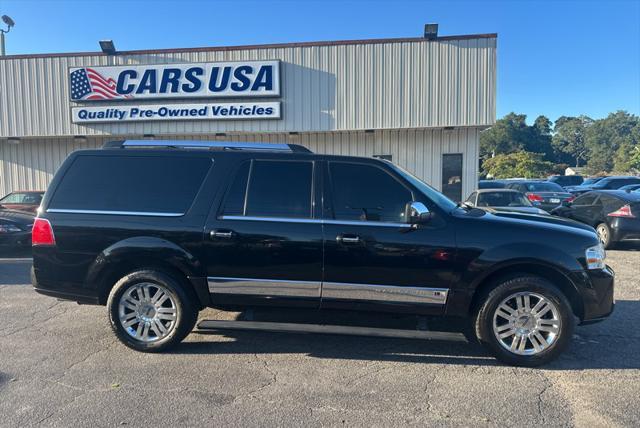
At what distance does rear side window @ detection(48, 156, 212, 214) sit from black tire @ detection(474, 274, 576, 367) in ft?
9.76

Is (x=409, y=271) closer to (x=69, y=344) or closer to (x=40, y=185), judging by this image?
(x=69, y=344)

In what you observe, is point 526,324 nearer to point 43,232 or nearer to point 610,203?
point 43,232

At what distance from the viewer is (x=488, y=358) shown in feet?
13.2

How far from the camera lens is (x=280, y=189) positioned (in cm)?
413

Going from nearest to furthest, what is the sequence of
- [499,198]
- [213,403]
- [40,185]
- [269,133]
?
[213,403] → [499,198] → [269,133] → [40,185]

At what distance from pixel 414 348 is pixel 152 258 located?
275cm

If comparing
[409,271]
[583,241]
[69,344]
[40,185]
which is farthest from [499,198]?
[40,185]

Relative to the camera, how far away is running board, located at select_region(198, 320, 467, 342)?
3857mm

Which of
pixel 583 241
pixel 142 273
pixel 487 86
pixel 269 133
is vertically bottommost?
pixel 142 273

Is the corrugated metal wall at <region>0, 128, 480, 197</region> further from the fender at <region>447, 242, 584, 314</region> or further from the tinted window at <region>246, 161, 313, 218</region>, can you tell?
the fender at <region>447, 242, 584, 314</region>

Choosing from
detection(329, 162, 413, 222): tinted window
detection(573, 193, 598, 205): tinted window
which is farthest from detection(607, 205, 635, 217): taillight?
detection(329, 162, 413, 222): tinted window

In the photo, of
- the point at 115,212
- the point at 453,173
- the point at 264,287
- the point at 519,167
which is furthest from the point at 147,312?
the point at 519,167

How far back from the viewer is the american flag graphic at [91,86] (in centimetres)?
1298

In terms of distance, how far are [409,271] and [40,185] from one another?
50.7ft
